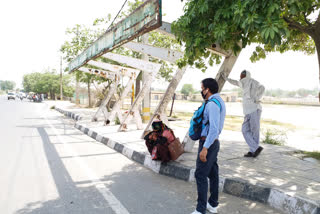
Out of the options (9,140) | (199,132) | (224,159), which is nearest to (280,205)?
(199,132)

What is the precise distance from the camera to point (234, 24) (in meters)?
3.91

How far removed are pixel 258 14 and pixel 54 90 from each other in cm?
7456

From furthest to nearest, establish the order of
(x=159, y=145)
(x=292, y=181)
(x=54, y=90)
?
(x=54, y=90), (x=159, y=145), (x=292, y=181)

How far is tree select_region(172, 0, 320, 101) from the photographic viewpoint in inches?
122

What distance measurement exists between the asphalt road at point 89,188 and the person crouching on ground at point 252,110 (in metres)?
1.96

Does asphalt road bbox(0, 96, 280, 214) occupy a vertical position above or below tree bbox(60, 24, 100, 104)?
below

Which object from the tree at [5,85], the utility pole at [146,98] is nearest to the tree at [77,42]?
the utility pole at [146,98]

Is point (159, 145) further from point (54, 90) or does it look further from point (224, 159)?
point (54, 90)

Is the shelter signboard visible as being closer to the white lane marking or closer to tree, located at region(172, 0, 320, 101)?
tree, located at region(172, 0, 320, 101)

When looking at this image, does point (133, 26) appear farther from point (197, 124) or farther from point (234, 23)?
point (197, 124)

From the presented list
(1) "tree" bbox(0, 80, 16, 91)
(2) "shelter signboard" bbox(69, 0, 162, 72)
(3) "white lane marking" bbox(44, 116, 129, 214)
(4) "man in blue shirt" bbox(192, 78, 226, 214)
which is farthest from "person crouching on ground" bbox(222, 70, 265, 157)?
(1) "tree" bbox(0, 80, 16, 91)

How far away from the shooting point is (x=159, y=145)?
504 cm

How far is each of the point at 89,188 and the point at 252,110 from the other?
11.8 ft

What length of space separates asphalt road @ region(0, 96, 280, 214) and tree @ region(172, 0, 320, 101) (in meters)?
2.21
